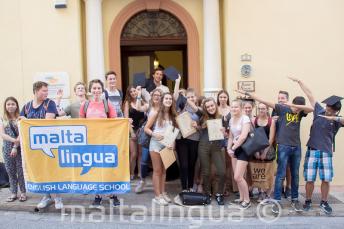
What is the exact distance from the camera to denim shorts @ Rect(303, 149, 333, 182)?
20.8 ft

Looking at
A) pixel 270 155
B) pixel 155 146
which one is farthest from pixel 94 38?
pixel 270 155

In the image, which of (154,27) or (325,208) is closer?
(325,208)

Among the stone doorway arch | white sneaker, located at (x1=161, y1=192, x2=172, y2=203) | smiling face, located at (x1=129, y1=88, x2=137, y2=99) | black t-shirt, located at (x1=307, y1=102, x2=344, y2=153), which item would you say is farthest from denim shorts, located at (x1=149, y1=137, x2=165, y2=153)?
the stone doorway arch

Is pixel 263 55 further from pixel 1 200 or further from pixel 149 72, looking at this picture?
pixel 1 200

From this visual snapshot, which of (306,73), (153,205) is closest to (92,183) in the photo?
(153,205)

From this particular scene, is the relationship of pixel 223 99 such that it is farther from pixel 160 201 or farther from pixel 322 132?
pixel 160 201

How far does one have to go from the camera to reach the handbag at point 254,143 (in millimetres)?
6246

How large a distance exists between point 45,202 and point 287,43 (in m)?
5.63

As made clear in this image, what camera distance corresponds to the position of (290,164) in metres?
6.75

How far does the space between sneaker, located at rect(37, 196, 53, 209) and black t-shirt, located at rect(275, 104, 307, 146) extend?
3.83 meters

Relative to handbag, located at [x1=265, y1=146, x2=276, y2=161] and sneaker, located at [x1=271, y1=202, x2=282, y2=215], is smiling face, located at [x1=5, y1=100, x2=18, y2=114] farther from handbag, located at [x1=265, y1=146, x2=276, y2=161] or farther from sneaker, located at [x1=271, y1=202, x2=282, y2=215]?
sneaker, located at [x1=271, y1=202, x2=282, y2=215]

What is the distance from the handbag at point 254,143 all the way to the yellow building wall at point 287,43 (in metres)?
2.28

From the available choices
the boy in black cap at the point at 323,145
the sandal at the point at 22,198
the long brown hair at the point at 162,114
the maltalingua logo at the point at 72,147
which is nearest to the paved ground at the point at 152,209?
the sandal at the point at 22,198

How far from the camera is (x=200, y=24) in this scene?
29.7 ft
